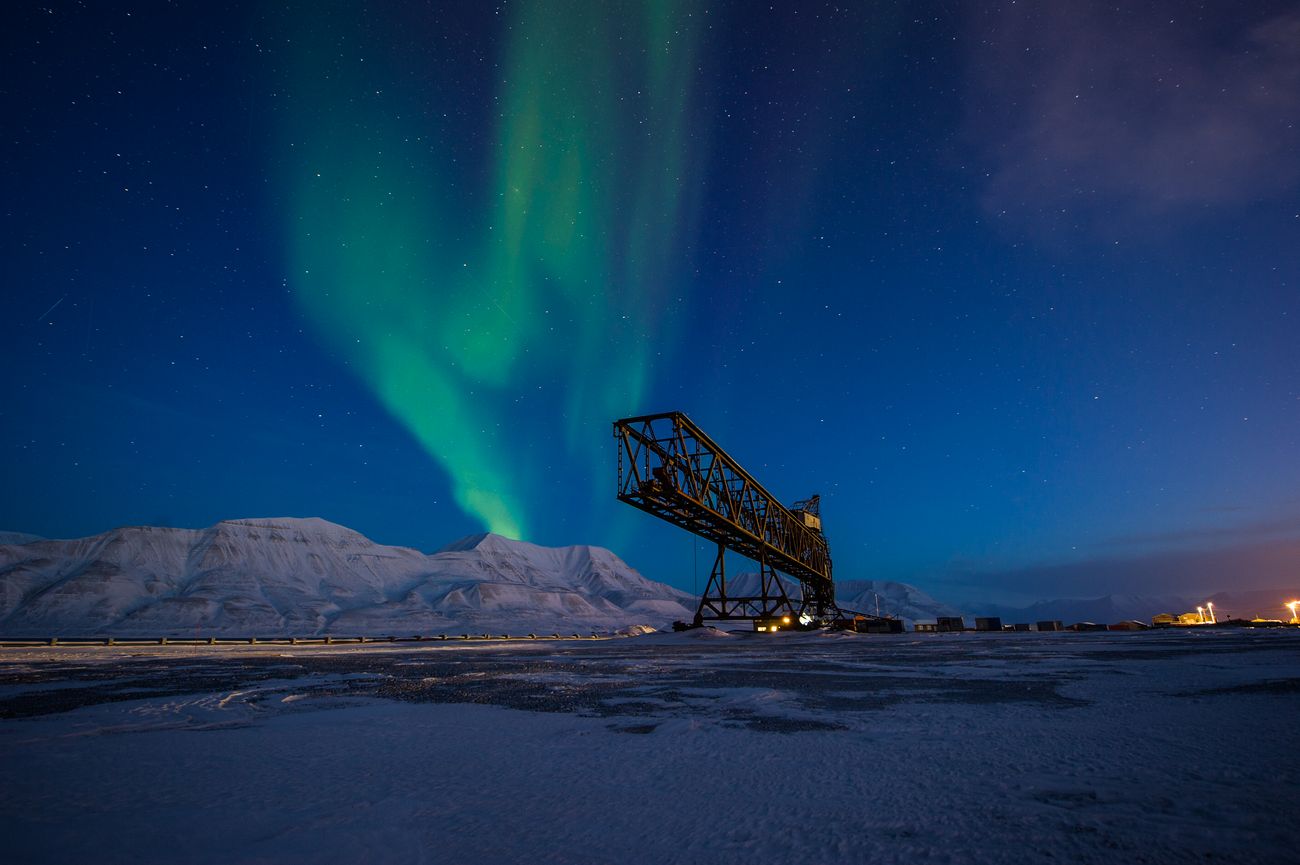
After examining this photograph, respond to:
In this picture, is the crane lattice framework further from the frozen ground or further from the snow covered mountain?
the snow covered mountain

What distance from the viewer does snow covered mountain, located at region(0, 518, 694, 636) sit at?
102 m

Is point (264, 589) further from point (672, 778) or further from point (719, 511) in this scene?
point (672, 778)

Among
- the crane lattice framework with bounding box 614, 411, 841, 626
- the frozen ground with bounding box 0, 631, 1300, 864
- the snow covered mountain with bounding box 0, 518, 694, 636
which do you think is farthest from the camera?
the snow covered mountain with bounding box 0, 518, 694, 636

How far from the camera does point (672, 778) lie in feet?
12.2

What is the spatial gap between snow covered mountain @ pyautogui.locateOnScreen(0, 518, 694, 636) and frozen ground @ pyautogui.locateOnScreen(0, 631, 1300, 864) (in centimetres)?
10579

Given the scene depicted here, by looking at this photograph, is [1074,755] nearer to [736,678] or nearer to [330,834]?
[330,834]

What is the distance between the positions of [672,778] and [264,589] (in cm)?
14597

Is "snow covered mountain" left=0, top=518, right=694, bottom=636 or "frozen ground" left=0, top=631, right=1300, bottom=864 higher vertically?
"snow covered mountain" left=0, top=518, right=694, bottom=636

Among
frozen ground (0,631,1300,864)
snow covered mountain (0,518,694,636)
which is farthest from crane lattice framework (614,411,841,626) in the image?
snow covered mountain (0,518,694,636)

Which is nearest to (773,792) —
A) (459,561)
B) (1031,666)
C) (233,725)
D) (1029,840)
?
(1029,840)

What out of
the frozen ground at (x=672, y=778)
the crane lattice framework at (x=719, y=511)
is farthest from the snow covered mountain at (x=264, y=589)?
the frozen ground at (x=672, y=778)

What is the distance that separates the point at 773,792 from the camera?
11.1 ft

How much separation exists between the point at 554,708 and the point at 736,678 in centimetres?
423

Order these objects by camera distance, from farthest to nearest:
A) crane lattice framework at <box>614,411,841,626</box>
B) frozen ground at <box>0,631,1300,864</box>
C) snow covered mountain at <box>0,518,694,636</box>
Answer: snow covered mountain at <box>0,518,694,636</box>, crane lattice framework at <box>614,411,841,626</box>, frozen ground at <box>0,631,1300,864</box>
